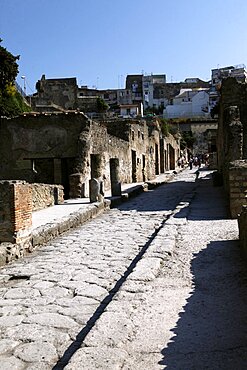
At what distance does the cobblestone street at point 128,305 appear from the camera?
3117 millimetres

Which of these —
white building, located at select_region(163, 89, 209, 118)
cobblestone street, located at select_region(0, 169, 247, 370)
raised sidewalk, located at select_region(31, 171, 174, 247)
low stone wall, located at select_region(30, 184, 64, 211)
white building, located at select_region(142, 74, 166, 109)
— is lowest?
cobblestone street, located at select_region(0, 169, 247, 370)

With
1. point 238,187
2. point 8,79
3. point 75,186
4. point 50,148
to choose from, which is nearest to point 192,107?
point 8,79

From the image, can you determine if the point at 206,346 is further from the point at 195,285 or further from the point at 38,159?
the point at 38,159

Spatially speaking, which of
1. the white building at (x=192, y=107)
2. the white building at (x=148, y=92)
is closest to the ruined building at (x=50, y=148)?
the white building at (x=192, y=107)

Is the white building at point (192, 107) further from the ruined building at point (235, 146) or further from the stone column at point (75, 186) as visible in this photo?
the stone column at point (75, 186)

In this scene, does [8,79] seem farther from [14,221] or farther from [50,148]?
[14,221]

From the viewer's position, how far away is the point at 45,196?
13.6m

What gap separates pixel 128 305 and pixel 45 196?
990 centimetres

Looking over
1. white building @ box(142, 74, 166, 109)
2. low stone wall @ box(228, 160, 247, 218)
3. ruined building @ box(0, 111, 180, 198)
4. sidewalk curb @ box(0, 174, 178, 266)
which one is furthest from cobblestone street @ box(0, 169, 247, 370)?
white building @ box(142, 74, 166, 109)

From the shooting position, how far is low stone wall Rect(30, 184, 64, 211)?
1277 centimetres

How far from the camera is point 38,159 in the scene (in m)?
17.9

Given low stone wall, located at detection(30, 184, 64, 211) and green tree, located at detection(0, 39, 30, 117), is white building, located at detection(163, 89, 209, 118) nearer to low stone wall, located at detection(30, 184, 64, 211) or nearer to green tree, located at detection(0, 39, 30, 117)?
green tree, located at detection(0, 39, 30, 117)

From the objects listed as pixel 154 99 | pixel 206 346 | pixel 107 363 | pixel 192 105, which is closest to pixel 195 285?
pixel 206 346

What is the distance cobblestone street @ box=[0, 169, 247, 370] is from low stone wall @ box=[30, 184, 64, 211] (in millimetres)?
5043
